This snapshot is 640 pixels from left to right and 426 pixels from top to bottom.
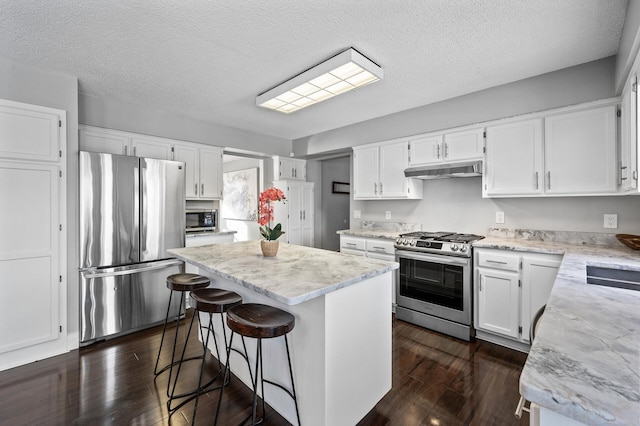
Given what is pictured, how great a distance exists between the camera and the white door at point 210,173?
13.5 feet

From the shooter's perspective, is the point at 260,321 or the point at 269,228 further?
the point at 269,228

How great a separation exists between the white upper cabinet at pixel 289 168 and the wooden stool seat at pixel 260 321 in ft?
11.8

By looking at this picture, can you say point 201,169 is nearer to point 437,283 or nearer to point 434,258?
point 434,258

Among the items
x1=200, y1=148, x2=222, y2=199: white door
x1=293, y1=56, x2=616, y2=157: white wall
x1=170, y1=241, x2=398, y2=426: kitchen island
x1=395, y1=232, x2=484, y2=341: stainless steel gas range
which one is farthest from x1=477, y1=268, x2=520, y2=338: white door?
x1=200, y1=148, x2=222, y2=199: white door

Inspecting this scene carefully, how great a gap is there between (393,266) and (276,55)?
1.93 meters

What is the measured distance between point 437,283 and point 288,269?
6.40ft

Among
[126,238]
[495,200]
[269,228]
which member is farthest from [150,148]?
[495,200]

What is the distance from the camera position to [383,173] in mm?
4023

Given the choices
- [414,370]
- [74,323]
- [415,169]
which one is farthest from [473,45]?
[74,323]

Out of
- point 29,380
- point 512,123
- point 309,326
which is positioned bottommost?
point 29,380

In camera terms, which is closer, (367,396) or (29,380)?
(367,396)

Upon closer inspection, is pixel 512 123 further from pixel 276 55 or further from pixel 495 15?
pixel 276 55

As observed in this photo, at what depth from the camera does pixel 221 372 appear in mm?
2334

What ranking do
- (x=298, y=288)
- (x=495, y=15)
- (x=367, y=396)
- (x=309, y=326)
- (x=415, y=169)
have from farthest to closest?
(x=415, y=169) → (x=495, y=15) → (x=367, y=396) → (x=309, y=326) → (x=298, y=288)
